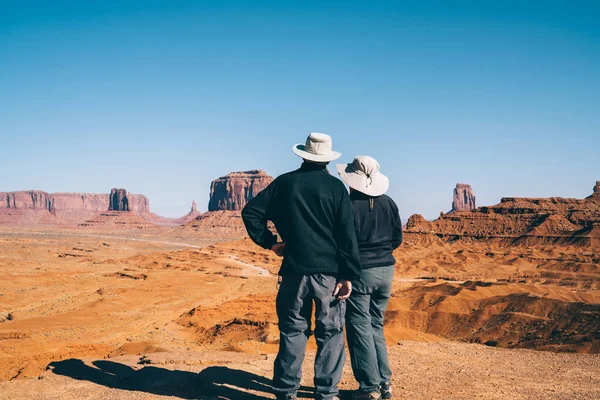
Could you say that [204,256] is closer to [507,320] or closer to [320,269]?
[507,320]

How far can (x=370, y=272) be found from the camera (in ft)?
15.1

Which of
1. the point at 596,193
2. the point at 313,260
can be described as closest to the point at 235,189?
the point at 596,193

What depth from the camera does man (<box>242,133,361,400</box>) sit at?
4.11 meters

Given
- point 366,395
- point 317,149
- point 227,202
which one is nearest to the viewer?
point 317,149

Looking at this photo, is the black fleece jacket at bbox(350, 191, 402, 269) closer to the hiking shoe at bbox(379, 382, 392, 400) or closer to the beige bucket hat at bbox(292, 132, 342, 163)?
the beige bucket hat at bbox(292, 132, 342, 163)

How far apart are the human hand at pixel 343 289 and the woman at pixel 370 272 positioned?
0.32 m

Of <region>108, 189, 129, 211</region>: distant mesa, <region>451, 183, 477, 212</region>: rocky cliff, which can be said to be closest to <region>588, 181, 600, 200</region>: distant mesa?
<region>451, 183, 477, 212</region>: rocky cliff

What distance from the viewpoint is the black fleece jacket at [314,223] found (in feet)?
13.6

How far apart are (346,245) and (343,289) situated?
400 millimetres

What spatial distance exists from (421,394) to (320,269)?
2.09 meters

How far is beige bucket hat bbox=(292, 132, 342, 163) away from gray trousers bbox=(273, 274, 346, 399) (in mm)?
1065

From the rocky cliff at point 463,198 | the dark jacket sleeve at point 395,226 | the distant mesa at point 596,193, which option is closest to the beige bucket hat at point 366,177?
the dark jacket sleeve at point 395,226

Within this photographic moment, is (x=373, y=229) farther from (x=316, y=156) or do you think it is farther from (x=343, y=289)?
(x=316, y=156)

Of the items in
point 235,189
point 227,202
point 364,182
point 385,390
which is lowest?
point 385,390
